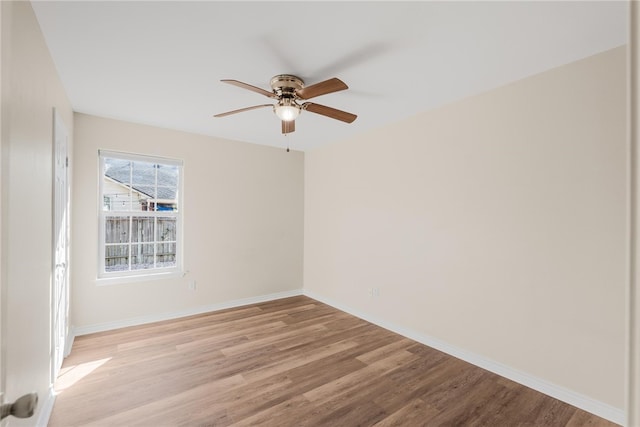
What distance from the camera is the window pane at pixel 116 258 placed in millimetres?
3562

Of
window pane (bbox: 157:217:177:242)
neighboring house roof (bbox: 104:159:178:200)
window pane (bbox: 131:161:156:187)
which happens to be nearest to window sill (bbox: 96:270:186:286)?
window pane (bbox: 157:217:177:242)

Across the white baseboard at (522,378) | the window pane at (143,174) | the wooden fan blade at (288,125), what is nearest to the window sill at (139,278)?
the window pane at (143,174)

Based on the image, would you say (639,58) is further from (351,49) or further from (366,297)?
(366,297)

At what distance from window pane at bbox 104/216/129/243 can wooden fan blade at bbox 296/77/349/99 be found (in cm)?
287

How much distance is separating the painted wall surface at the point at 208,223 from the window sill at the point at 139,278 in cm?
4

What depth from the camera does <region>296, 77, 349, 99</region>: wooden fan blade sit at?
6.44 ft

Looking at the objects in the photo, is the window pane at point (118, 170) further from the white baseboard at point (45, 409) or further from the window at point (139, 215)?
the white baseboard at point (45, 409)

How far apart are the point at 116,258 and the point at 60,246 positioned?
1219mm

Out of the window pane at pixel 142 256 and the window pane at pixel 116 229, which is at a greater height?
the window pane at pixel 116 229

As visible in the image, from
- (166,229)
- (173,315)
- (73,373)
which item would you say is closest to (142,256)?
(166,229)

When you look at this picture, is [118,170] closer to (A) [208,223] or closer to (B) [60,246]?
(A) [208,223]

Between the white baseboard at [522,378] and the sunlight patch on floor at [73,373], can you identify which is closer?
the white baseboard at [522,378]

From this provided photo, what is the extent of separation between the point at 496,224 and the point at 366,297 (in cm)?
191

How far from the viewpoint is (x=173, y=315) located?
3.90 metres
